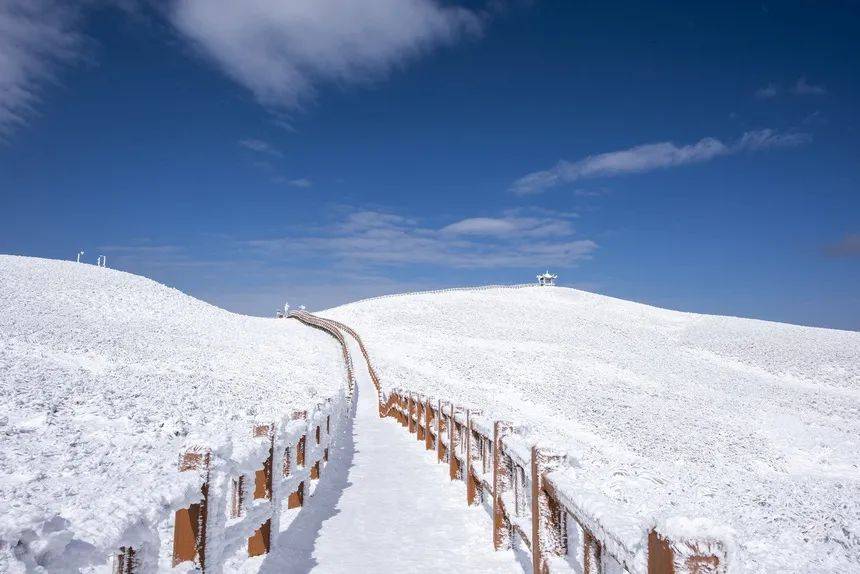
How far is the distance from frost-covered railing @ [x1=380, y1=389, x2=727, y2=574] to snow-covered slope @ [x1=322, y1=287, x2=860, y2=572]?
131 mm

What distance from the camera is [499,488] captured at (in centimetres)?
643

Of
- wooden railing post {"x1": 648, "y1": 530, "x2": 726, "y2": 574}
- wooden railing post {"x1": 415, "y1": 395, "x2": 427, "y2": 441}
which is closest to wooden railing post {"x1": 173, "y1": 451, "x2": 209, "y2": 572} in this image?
wooden railing post {"x1": 648, "y1": 530, "x2": 726, "y2": 574}

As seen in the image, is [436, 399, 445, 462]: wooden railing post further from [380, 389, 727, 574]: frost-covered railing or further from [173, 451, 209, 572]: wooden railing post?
[173, 451, 209, 572]: wooden railing post

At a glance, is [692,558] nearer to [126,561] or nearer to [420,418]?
[126,561]

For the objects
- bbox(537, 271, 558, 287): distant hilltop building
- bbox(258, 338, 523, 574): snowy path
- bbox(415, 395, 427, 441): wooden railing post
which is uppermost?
bbox(537, 271, 558, 287): distant hilltop building

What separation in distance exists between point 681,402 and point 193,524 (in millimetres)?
32925

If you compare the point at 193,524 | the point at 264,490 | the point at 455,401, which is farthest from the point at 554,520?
the point at 455,401

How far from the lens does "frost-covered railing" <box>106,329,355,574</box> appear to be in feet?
12.2

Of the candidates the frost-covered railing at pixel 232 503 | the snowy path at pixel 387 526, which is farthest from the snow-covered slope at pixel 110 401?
the snowy path at pixel 387 526

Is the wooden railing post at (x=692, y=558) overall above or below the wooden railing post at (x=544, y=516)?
above

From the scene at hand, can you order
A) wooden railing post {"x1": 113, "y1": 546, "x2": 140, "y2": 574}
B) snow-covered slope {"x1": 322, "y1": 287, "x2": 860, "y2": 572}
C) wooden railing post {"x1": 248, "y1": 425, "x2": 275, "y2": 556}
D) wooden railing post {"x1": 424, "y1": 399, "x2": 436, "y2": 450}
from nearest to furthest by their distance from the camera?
1. wooden railing post {"x1": 113, "y1": 546, "x2": 140, "y2": 574}
2. wooden railing post {"x1": 248, "y1": 425, "x2": 275, "y2": 556}
3. snow-covered slope {"x1": 322, "y1": 287, "x2": 860, "y2": 572}
4. wooden railing post {"x1": 424, "y1": 399, "x2": 436, "y2": 450}

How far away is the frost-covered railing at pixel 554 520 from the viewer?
2.06 metres

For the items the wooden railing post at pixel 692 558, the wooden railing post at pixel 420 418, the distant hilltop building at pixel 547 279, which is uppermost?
the distant hilltop building at pixel 547 279

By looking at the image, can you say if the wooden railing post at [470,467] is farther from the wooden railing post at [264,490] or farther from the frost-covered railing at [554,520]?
the wooden railing post at [264,490]
